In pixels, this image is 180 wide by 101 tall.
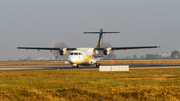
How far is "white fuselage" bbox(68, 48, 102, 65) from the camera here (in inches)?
1900

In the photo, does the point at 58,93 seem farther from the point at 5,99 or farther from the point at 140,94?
the point at 140,94

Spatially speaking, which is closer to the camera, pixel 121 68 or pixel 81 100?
pixel 81 100

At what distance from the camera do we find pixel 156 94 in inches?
682

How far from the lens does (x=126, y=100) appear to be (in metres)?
15.6

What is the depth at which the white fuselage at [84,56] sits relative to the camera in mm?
48272

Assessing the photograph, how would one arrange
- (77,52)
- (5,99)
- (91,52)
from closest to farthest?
(5,99) < (77,52) < (91,52)

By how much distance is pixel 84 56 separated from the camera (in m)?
50.4

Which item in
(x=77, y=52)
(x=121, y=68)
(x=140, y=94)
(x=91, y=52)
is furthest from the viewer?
(x=91, y=52)

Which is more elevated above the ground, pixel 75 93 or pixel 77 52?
pixel 77 52

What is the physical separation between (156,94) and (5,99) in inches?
405

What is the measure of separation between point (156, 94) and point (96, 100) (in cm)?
460

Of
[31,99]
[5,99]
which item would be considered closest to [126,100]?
Result: [31,99]

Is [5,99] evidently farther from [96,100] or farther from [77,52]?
[77,52]

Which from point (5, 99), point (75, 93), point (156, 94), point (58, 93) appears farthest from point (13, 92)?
point (156, 94)
